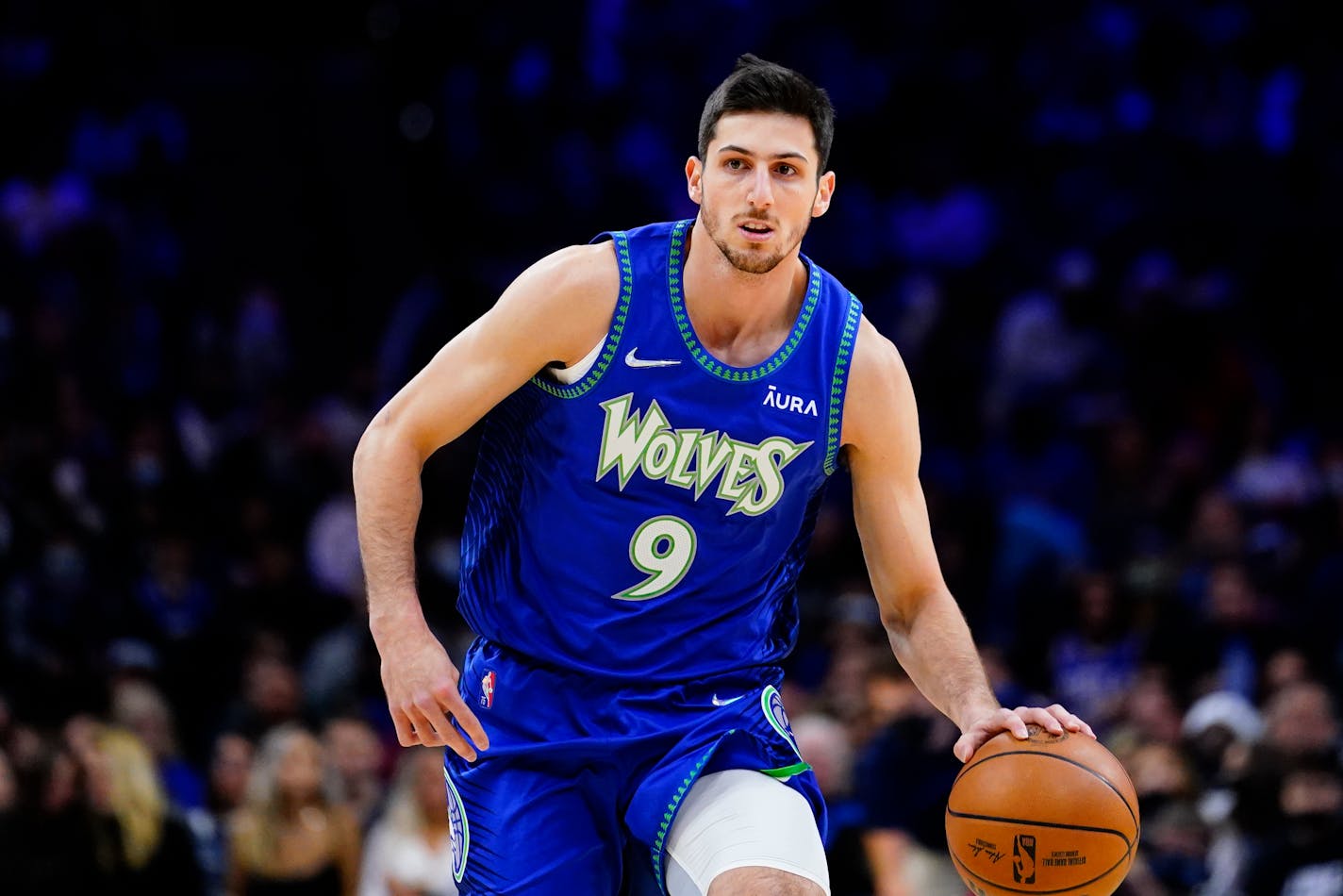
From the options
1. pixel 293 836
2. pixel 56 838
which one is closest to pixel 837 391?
pixel 293 836

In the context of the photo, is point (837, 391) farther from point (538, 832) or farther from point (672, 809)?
point (538, 832)

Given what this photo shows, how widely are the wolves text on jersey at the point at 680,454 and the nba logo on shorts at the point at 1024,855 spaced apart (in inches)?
39.9

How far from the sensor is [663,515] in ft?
14.3

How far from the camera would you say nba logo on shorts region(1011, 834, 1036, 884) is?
159 inches

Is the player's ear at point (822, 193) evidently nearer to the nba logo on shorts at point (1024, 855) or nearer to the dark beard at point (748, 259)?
the dark beard at point (748, 259)

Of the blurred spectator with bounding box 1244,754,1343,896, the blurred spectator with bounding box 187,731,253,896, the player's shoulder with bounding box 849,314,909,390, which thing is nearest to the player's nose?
the player's shoulder with bounding box 849,314,909,390

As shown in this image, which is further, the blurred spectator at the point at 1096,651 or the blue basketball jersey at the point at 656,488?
the blurred spectator at the point at 1096,651

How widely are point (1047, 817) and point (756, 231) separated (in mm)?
1512

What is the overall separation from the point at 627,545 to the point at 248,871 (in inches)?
195

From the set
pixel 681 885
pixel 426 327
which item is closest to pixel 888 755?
pixel 681 885

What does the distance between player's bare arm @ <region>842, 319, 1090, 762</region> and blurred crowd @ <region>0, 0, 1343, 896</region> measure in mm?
3073

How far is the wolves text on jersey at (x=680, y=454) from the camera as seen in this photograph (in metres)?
→ 4.34

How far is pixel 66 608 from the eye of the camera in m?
10.8

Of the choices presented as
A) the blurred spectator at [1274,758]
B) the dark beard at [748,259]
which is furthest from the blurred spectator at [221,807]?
the dark beard at [748,259]
